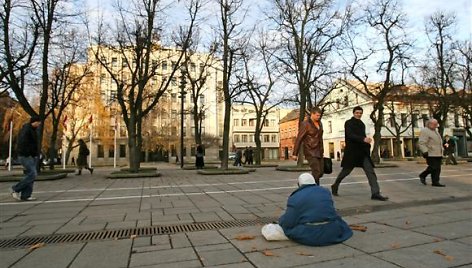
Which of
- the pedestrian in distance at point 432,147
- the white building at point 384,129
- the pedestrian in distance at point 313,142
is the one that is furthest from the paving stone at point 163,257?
the white building at point 384,129

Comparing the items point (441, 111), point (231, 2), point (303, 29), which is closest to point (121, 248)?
point (231, 2)

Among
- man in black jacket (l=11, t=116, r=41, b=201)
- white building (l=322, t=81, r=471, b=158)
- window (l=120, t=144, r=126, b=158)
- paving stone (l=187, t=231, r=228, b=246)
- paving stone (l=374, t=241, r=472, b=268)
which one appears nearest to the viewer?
paving stone (l=374, t=241, r=472, b=268)

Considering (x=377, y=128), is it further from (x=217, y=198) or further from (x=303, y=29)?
(x=217, y=198)

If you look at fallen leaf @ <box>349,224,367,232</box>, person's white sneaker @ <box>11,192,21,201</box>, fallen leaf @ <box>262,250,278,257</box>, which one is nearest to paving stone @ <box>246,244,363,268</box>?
fallen leaf @ <box>262,250,278,257</box>

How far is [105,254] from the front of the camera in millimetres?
4312

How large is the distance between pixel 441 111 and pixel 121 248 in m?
30.5

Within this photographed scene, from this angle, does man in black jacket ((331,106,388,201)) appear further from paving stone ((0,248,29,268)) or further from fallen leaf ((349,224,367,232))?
paving stone ((0,248,29,268))

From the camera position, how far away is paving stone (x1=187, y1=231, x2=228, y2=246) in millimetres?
4754

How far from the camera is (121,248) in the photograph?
456 centimetres

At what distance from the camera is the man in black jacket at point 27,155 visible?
916 cm

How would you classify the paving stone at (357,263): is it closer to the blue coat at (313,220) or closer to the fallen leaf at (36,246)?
the blue coat at (313,220)

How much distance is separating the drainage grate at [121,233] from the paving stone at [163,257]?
3.46ft

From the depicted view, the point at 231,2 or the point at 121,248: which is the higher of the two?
the point at 231,2

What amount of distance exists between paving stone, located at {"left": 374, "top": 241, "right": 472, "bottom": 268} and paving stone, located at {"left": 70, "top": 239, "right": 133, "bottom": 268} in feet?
9.15
